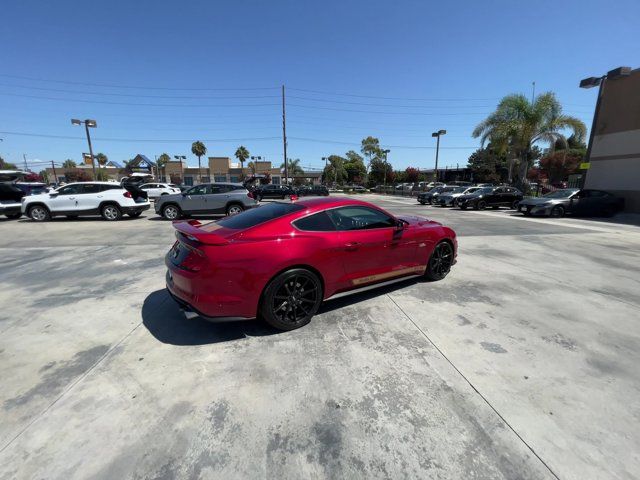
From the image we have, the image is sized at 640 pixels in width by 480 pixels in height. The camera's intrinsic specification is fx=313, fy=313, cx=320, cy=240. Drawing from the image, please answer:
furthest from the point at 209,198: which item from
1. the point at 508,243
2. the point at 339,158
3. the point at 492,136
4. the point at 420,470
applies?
the point at 339,158

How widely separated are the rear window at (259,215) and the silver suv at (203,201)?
9.11m

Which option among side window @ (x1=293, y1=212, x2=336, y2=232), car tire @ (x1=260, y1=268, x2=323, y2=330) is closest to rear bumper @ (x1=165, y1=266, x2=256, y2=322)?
car tire @ (x1=260, y1=268, x2=323, y2=330)

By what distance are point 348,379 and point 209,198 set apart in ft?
37.9

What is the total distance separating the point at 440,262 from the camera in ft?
16.7

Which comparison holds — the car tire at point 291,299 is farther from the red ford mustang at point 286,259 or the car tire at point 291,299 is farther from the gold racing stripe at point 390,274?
the gold racing stripe at point 390,274

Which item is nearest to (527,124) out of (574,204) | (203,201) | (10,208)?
(574,204)

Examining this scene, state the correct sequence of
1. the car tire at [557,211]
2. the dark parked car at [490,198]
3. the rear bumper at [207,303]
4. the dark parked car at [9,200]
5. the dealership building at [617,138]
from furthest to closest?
1. the dark parked car at [490,198]
2. the dealership building at [617,138]
3. the car tire at [557,211]
4. the dark parked car at [9,200]
5. the rear bumper at [207,303]

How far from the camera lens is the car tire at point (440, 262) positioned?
16.4ft

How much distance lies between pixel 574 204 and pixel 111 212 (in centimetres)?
2102

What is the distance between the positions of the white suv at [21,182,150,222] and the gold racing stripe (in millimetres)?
11890

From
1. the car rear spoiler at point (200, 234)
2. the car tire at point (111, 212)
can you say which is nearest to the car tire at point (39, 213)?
the car tire at point (111, 212)

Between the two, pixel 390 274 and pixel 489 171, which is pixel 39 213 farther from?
pixel 489 171

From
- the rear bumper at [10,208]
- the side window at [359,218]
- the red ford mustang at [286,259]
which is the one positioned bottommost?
the rear bumper at [10,208]

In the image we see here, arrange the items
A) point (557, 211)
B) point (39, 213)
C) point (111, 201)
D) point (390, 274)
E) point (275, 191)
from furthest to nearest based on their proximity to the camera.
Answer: point (275, 191) < point (557, 211) < point (111, 201) < point (39, 213) < point (390, 274)
